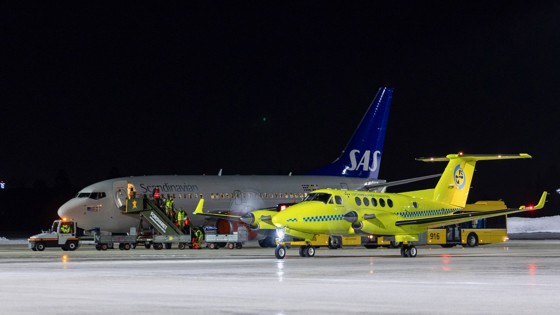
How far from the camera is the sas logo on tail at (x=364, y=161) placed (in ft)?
244

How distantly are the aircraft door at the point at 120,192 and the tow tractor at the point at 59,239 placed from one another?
12.9ft

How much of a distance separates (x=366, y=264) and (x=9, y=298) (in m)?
16.7

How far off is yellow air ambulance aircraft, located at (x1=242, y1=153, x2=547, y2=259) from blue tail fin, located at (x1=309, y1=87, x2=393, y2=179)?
2691 cm

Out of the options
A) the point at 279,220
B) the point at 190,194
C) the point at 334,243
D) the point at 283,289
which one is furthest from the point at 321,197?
the point at 190,194

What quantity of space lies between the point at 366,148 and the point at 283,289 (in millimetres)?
52593

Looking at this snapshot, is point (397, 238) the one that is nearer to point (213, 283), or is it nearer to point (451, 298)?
point (213, 283)

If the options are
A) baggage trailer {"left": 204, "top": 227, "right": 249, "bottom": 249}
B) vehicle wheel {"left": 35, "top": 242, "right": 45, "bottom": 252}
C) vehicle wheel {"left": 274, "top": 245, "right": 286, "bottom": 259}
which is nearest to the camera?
vehicle wheel {"left": 274, "top": 245, "right": 286, "bottom": 259}

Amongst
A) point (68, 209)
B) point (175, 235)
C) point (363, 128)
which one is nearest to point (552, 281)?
point (175, 235)

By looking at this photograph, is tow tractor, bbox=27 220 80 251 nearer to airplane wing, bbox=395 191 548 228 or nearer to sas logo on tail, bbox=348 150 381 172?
sas logo on tail, bbox=348 150 381 172

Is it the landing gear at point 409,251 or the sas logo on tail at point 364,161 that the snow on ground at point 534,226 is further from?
the landing gear at point 409,251

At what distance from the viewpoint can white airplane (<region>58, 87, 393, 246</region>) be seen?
63875mm

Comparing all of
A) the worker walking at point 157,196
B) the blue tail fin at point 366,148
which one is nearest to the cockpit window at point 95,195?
the worker walking at point 157,196

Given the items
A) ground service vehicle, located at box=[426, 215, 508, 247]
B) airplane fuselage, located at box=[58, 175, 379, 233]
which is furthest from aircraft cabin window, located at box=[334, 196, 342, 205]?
airplane fuselage, located at box=[58, 175, 379, 233]

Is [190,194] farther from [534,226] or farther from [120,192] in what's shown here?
[534,226]
